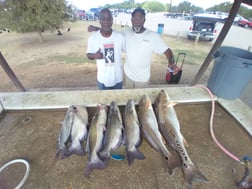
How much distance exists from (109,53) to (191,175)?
5.65ft

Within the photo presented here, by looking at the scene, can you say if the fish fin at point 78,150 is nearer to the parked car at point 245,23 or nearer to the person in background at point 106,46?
the person in background at point 106,46

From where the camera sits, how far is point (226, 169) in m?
1.30

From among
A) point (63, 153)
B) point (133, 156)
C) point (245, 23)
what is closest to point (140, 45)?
point (133, 156)

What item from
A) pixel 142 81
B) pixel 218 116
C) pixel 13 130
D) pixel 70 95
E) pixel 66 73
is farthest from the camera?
pixel 66 73

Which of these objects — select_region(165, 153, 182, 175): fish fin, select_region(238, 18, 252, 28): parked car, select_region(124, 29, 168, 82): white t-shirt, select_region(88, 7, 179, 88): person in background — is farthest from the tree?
select_region(238, 18, 252, 28): parked car

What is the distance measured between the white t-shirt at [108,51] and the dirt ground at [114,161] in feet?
2.67

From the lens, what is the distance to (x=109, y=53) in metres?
2.24

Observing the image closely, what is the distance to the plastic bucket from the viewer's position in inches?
70.7

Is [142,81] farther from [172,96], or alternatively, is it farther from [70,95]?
[70,95]

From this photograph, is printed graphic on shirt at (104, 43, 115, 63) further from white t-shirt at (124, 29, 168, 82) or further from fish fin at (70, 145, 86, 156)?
fish fin at (70, 145, 86, 156)

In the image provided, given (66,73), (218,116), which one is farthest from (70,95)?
(66,73)

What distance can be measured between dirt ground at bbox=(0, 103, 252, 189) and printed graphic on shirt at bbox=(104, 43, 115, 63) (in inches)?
34.7

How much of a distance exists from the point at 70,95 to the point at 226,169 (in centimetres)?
177

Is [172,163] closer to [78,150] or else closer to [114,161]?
[114,161]
